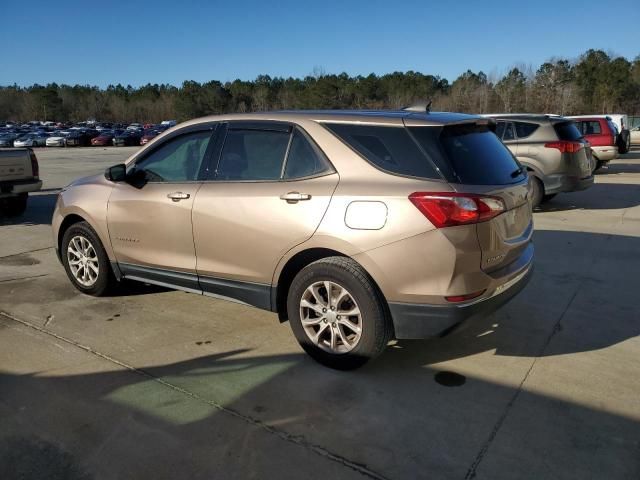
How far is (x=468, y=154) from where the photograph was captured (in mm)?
3443

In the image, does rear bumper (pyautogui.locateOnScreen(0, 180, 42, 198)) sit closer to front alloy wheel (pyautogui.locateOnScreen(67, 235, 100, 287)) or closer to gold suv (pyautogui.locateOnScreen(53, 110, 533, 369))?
front alloy wheel (pyautogui.locateOnScreen(67, 235, 100, 287))

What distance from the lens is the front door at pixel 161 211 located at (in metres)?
4.24

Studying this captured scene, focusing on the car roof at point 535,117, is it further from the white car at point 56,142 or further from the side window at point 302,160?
the white car at point 56,142

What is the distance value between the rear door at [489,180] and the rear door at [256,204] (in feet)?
2.54

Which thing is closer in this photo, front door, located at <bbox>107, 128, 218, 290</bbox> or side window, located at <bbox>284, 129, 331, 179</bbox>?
side window, located at <bbox>284, 129, 331, 179</bbox>

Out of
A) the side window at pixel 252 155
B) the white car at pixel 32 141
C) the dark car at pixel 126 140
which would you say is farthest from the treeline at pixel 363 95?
the white car at pixel 32 141

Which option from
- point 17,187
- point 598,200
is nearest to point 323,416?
point 17,187

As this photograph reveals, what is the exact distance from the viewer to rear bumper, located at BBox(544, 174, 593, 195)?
926 cm

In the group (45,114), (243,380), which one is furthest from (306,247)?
(45,114)

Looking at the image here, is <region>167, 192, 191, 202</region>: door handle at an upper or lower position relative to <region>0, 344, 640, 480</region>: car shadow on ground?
upper

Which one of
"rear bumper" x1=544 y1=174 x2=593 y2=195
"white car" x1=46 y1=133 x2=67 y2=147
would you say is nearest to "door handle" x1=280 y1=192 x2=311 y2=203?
"rear bumper" x1=544 y1=174 x2=593 y2=195

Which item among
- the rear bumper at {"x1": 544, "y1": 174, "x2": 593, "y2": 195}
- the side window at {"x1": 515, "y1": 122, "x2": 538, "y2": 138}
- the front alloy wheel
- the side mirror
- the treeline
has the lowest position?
the front alloy wheel

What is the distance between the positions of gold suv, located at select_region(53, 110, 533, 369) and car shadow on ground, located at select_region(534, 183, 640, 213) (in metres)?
7.17

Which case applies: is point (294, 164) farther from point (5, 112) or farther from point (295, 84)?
point (5, 112)
